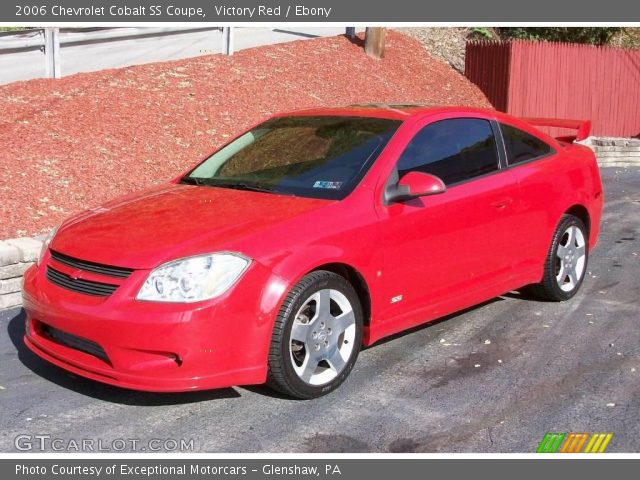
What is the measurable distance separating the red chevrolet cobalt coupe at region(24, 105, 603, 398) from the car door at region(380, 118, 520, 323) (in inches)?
0.5

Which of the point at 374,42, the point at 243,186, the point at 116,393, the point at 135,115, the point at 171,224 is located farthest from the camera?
the point at 374,42

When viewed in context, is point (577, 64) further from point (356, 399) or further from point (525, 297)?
point (356, 399)

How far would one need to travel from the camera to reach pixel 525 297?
23.7 feet

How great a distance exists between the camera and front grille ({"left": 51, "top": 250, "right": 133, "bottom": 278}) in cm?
456

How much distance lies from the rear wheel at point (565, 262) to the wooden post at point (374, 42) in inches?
449

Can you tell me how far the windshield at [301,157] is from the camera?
5414mm

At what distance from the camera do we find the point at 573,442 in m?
4.46

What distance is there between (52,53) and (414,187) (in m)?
8.12

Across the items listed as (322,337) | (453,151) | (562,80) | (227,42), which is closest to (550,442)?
(322,337)

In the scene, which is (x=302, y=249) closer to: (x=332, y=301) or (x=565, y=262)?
(x=332, y=301)

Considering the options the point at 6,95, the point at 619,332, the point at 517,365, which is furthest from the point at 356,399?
the point at 6,95

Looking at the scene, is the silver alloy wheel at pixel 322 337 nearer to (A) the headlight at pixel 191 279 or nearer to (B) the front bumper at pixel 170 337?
(B) the front bumper at pixel 170 337

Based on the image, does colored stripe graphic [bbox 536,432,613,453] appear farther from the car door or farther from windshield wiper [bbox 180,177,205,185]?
windshield wiper [bbox 180,177,205,185]

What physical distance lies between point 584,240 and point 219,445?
13.2 feet
